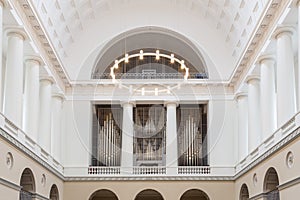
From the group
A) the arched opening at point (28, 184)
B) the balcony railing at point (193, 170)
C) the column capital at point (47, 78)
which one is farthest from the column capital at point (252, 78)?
the arched opening at point (28, 184)

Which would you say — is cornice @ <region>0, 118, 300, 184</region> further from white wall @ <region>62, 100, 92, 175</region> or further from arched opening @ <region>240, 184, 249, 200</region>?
white wall @ <region>62, 100, 92, 175</region>

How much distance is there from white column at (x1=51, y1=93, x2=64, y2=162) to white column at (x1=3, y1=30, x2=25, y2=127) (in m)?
6.81

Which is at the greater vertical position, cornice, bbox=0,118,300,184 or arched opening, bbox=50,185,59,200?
cornice, bbox=0,118,300,184

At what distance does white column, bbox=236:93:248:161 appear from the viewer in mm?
27344

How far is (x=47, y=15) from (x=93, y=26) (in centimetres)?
669

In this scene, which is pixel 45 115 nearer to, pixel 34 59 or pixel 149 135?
pixel 34 59

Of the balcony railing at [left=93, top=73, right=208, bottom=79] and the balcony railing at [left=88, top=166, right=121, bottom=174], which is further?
the balcony railing at [left=93, top=73, right=208, bottom=79]

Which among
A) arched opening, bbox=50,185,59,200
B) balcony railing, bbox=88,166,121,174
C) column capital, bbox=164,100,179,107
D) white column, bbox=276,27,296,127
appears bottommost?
arched opening, bbox=50,185,59,200

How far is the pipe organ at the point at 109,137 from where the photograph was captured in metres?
30.1

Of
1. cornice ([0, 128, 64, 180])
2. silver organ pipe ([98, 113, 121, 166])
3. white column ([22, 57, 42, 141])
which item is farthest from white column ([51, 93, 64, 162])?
white column ([22, 57, 42, 141])

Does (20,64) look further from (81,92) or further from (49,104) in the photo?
(81,92)

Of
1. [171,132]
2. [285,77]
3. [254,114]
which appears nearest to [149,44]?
[171,132]

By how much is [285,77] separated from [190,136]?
11.9 m

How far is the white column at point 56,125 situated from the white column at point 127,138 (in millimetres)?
3416
